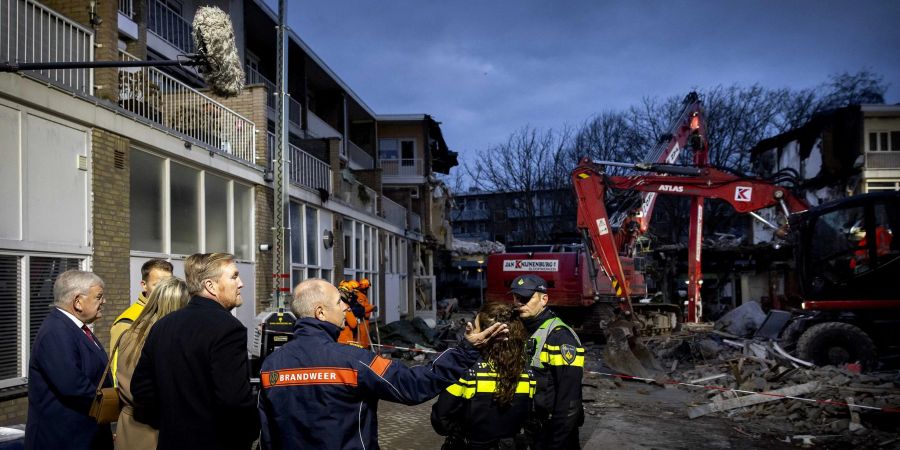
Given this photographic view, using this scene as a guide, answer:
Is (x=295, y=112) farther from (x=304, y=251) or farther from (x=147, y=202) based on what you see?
(x=147, y=202)

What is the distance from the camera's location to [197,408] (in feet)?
10.3

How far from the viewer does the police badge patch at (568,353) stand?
173 inches

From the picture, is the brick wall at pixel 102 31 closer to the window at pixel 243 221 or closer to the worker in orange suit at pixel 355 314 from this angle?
→ the window at pixel 243 221

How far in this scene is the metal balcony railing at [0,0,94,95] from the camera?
7730mm

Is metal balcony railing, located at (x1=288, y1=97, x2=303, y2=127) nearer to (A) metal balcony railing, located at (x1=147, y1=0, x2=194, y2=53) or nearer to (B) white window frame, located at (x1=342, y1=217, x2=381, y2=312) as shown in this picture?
(B) white window frame, located at (x1=342, y1=217, x2=381, y2=312)

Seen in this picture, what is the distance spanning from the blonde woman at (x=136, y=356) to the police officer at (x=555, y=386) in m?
2.16

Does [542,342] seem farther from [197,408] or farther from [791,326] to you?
[791,326]

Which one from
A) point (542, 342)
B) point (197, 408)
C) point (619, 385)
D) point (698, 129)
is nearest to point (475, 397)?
point (542, 342)

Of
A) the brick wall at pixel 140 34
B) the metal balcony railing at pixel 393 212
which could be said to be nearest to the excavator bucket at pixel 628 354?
the brick wall at pixel 140 34

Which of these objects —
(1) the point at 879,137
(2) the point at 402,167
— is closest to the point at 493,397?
(2) the point at 402,167

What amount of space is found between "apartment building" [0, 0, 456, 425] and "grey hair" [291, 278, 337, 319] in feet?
18.0

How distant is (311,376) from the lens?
3088mm

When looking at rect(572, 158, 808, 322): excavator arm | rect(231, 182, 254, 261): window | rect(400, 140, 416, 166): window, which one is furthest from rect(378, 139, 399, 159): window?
rect(231, 182, 254, 261): window

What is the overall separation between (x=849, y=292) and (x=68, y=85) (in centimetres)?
1251
